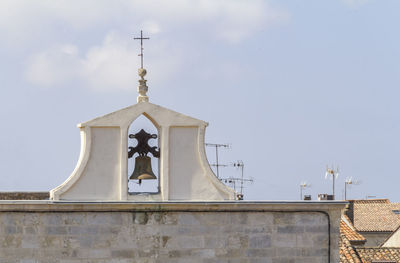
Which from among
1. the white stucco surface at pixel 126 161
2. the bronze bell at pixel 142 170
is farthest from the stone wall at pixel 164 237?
the bronze bell at pixel 142 170

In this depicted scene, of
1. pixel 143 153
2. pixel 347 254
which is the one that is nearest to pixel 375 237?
pixel 347 254

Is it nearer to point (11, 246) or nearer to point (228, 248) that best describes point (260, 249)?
point (228, 248)

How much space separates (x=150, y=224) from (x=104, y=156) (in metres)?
1.23

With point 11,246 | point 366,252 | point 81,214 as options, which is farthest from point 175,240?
point 366,252

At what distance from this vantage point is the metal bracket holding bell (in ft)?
52.4

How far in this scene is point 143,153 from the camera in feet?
52.8

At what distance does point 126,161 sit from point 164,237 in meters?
1.27

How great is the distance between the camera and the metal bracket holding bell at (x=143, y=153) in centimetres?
1597

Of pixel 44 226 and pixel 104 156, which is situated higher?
pixel 104 156

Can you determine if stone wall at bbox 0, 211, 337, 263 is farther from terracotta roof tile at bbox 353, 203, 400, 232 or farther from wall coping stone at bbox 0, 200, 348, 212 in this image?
terracotta roof tile at bbox 353, 203, 400, 232

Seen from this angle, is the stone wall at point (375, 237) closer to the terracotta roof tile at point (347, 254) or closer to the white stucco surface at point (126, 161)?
the terracotta roof tile at point (347, 254)

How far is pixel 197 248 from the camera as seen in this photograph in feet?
51.4

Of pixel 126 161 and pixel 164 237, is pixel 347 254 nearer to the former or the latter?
pixel 164 237

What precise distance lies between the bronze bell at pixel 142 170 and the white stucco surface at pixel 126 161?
0.21 meters
